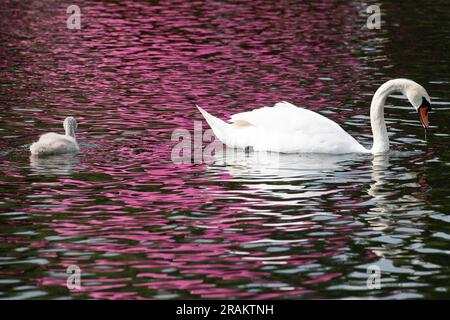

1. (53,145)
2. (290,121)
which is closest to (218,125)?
(290,121)

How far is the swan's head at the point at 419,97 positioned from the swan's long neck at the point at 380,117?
0.11 metres

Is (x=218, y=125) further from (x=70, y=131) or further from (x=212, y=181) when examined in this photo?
(x=212, y=181)

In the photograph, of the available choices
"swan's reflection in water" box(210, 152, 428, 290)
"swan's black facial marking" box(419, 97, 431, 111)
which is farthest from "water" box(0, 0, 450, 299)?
"swan's black facial marking" box(419, 97, 431, 111)

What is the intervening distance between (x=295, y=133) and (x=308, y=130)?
0.66 ft

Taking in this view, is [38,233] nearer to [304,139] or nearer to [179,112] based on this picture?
[304,139]

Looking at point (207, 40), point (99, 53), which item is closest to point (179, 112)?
point (99, 53)

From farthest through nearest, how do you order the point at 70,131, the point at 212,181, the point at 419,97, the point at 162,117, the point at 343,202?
the point at 162,117 < the point at 70,131 < the point at 419,97 < the point at 212,181 < the point at 343,202

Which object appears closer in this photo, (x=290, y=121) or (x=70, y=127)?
(x=290, y=121)

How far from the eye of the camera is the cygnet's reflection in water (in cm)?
1598

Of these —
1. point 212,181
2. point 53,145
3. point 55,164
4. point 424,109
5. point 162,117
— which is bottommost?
point 212,181

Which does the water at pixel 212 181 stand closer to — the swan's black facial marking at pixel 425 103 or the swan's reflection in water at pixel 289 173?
the swan's reflection in water at pixel 289 173

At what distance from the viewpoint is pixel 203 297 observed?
10516 millimetres

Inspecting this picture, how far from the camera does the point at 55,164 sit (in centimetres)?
1644

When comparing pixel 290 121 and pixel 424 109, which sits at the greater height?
pixel 424 109
